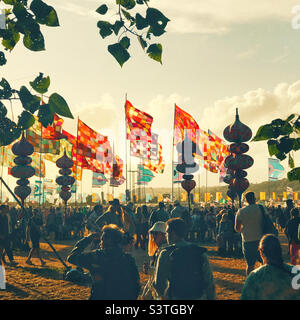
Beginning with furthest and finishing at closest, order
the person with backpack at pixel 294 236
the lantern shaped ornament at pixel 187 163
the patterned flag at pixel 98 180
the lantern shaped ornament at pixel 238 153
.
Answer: the patterned flag at pixel 98 180
the lantern shaped ornament at pixel 187 163
the lantern shaped ornament at pixel 238 153
the person with backpack at pixel 294 236

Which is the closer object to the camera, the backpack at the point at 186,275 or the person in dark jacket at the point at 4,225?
the backpack at the point at 186,275

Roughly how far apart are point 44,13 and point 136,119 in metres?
20.3

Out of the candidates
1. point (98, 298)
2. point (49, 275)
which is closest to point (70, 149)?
point (49, 275)

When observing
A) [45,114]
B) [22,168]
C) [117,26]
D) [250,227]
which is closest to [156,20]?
[117,26]

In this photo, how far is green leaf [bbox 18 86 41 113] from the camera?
264 centimetres

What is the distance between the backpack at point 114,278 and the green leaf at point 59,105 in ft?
5.90

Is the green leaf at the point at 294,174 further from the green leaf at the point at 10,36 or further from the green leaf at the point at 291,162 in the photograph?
the green leaf at the point at 10,36

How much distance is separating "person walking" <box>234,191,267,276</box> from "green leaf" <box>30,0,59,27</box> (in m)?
6.07

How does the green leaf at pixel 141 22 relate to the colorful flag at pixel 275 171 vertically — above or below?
below

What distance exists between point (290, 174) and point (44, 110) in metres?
1.81

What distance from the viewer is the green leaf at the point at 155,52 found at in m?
2.66

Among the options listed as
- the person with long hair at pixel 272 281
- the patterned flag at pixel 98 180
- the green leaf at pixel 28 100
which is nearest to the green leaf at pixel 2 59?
the green leaf at pixel 28 100
